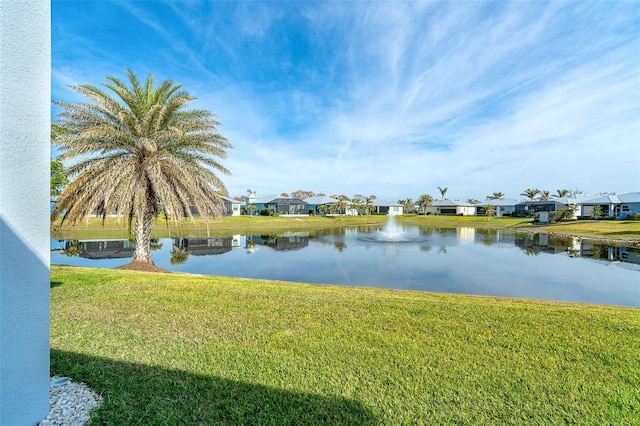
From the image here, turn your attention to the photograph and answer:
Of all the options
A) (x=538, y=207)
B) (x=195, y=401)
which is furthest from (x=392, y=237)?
(x=538, y=207)

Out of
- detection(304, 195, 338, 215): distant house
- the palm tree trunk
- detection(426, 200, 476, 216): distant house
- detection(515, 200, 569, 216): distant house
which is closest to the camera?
the palm tree trunk

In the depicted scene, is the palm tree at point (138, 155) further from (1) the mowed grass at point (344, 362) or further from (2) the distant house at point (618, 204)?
(2) the distant house at point (618, 204)

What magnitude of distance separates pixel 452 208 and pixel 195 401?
272ft

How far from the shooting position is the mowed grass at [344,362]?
2932 millimetres

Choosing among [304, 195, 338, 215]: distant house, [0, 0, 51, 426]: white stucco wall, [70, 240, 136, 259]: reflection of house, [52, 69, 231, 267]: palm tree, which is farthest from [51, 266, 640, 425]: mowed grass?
[304, 195, 338, 215]: distant house

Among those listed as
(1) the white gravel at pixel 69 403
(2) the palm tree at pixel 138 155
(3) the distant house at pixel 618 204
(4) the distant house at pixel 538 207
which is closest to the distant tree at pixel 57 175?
(2) the palm tree at pixel 138 155

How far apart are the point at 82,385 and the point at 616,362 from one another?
647cm

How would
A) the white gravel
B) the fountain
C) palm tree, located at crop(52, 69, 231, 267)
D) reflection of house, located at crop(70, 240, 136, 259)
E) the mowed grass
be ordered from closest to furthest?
the white gravel
the mowed grass
palm tree, located at crop(52, 69, 231, 267)
reflection of house, located at crop(70, 240, 136, 259)
the fountain

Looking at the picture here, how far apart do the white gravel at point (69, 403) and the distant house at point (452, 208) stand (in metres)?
81.5

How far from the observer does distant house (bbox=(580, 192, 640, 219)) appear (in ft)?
154

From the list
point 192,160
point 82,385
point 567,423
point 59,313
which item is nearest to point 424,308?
point 567,423

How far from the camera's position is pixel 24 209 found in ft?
8.82

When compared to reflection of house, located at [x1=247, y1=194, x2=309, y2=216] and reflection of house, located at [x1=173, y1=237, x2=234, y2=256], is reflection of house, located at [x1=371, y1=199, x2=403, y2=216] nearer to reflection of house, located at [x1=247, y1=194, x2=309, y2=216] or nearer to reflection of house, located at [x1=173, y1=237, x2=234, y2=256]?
reflection of house, located at [x1=247, y1=194, x2=309, y2=216]

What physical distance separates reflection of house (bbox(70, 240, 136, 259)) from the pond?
0.05 metres
